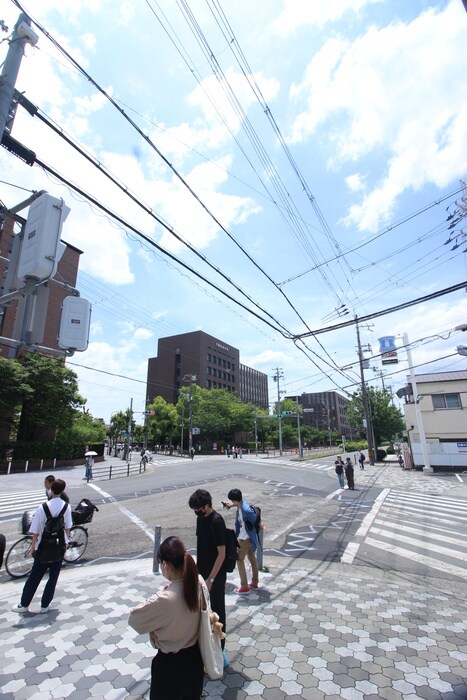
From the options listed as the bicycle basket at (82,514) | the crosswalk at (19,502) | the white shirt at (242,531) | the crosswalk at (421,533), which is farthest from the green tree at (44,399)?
the white shirt at (242,531)

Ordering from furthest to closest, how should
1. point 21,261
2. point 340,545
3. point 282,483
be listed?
point 282,483 → point 340,545 → point 21,261

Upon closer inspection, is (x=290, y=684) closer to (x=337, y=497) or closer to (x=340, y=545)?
(x=340, y=545)

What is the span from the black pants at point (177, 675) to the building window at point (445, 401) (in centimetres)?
3135

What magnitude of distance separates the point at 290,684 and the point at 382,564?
465cm

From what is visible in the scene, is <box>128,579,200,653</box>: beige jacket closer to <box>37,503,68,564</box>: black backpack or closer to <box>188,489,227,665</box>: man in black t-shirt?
<box>188,489,227,665</box>: man in black t-shirt

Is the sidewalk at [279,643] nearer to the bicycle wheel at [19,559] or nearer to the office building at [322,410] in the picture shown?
the bicycle wheel at [19,559]

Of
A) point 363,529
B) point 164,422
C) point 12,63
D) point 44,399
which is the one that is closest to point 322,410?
point 164,422

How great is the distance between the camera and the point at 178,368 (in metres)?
80.9

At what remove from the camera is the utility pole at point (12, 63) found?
3469mm

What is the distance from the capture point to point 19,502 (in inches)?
563

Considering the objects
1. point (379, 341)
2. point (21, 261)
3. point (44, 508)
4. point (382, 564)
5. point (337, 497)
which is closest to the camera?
point (21, 261)

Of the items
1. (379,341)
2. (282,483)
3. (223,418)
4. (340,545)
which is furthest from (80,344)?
(223,418)

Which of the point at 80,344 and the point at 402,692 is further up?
the point at 80,344

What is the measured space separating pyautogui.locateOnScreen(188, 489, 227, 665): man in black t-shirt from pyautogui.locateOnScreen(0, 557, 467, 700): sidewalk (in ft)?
2.27
